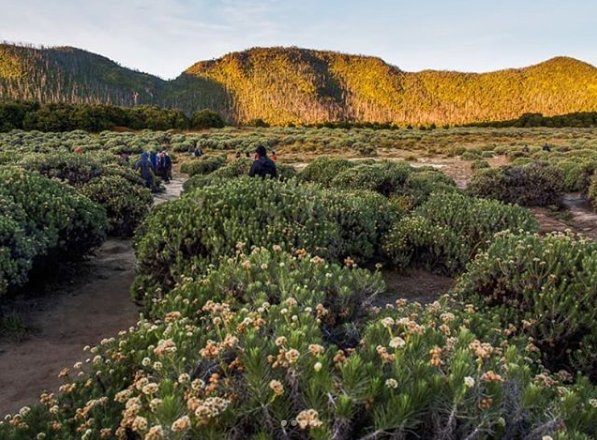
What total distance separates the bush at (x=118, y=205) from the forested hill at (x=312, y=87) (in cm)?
10094

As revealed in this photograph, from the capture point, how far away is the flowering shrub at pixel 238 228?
19.7 ft

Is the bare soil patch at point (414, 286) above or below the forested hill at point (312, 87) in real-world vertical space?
below

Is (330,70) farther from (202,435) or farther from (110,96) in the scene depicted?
(202,435)

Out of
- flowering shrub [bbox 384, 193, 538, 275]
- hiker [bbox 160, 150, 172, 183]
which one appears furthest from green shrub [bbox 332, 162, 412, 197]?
hiker [bbox 160, 150, 172, 183]

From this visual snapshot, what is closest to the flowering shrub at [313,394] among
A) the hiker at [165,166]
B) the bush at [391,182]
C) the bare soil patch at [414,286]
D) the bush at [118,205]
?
the bare soil patch at [414,286]

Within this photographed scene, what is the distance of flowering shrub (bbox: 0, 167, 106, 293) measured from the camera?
5.94 metres

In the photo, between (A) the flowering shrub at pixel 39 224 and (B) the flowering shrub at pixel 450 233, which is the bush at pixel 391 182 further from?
(A) the flowering shrub at pixel 39 224

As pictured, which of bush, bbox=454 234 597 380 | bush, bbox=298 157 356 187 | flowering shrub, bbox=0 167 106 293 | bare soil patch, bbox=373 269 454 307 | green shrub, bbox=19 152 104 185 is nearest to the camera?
bush, bbox=454 234 597 380

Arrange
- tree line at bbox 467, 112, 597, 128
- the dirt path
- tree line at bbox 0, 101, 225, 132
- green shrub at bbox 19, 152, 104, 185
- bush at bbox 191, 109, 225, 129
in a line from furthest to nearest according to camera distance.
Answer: tree line at bbox 467, 112, 597, 128
bush at bbox 191, 109, 225, 129
tree line at bbox 0, 101, 225, 132
green shrub at bbox 19, 152, 104, 185
the dirt path

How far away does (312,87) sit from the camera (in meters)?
138

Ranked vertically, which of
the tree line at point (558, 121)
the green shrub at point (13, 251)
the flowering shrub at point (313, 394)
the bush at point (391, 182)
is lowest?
the tree line at point (558, 121)

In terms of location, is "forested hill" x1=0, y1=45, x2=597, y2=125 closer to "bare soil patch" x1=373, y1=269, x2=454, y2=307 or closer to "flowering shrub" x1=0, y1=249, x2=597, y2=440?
"bare soil patch" x1=373, y1=269, x2=454, y2=307

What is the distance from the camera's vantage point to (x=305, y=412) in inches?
69.4

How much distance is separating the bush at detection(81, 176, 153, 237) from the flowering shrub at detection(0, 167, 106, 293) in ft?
6.91
